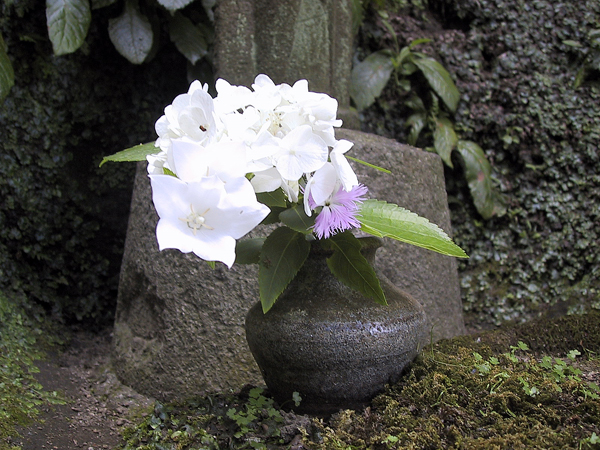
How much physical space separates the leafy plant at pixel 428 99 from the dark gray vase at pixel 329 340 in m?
2.30

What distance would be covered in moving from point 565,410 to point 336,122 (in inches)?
30.0

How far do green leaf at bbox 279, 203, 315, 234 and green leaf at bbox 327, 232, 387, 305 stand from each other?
0.10 meters

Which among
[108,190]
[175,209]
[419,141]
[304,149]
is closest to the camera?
[175,209]

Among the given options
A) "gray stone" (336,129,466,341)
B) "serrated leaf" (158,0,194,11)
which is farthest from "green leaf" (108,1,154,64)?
"gray stone" (336,129,466,341)

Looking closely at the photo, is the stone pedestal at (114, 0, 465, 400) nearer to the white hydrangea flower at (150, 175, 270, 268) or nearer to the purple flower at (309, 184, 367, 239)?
the purple flower at (309, 184, 367, 239)

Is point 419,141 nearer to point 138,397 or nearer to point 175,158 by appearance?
point 138,397

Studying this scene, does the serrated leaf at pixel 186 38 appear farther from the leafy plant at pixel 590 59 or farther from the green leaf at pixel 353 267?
the leafy plant at pixel 590 59

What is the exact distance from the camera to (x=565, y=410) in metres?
1.02

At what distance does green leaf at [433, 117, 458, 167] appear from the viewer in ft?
10.8

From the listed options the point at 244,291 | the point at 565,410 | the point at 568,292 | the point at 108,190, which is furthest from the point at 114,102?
the point at 568,292

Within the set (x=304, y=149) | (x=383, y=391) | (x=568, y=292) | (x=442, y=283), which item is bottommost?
(x=568, y=292)

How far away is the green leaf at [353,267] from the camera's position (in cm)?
104

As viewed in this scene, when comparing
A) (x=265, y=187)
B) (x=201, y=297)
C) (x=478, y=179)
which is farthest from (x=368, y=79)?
(x=265, y=187)

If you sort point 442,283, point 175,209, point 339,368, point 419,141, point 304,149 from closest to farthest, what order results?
point 175,209 → point 304,149 → point 339,368 → point 442,283 → point 419,141
